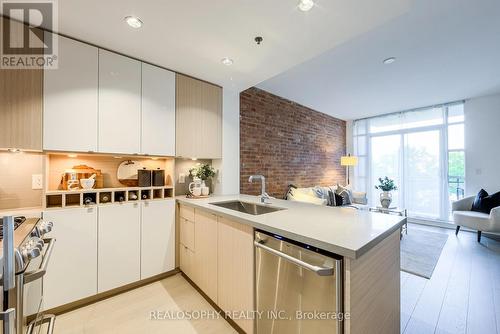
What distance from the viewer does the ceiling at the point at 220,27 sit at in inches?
56.0

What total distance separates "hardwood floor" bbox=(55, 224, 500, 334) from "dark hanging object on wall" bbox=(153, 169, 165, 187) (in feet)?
3.51

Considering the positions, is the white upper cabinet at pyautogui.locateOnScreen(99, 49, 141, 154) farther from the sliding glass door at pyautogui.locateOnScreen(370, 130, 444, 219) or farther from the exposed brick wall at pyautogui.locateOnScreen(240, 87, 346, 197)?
the sliding glass door at pyautogui.locateOnScreen(370, 130, 444, 219)

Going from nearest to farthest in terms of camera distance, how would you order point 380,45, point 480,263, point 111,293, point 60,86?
point 60,86, point 111,293, point 380,45, point 480,263

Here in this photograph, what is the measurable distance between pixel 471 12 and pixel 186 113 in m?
2.93

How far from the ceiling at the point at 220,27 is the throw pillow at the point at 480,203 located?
4078 millimetres

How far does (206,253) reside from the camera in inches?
73.9

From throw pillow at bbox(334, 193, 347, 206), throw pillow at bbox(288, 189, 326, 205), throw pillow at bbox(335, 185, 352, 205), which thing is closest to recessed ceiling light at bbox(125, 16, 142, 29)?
throw pillow at bbox(288, 189, 326, 205)

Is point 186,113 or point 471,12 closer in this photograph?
point 471,12

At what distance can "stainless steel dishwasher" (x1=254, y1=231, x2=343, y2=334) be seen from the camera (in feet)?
3.19

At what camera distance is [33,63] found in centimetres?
160

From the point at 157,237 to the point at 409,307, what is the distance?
2533mm

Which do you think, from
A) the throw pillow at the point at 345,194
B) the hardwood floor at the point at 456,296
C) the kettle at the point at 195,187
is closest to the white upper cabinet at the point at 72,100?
the kettle at the point at 195,187

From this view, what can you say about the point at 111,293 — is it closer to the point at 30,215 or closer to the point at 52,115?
the point at 30,215

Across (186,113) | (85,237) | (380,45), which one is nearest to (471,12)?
(380,45)
